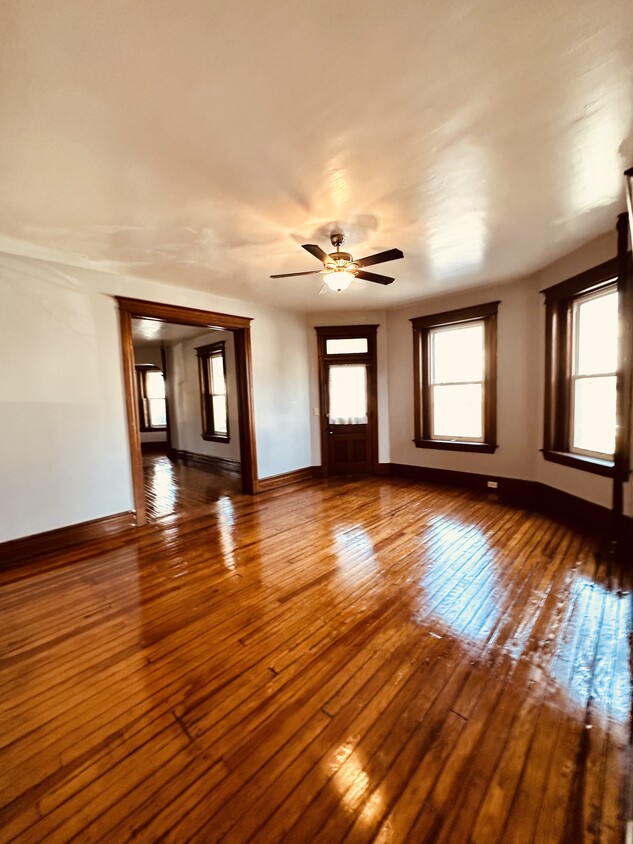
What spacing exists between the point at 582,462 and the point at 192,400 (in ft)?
21.8

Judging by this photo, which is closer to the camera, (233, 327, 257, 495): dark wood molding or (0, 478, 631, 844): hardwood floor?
(0, 478, 631, 844): hardwood floor

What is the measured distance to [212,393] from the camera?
6.86 metres

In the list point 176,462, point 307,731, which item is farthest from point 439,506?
point 176,462

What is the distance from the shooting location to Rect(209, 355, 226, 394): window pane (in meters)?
6.66

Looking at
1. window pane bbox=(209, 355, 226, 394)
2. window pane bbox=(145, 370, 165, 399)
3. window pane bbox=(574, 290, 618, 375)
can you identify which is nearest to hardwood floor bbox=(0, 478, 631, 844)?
window pane bbox=(574, 290, 618, 375)

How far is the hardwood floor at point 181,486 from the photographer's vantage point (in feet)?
14.9

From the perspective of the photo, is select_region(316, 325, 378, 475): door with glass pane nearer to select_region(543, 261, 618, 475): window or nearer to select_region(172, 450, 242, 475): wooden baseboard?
select_region(172, 450, 242, 475): wooden baseboard

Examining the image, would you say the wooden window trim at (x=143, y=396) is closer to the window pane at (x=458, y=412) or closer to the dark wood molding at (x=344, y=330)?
the dark wood molding at (x=344, y=330)

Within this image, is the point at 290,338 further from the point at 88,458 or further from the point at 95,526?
the point at 95,526

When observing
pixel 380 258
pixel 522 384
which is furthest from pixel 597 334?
pixel 380 258

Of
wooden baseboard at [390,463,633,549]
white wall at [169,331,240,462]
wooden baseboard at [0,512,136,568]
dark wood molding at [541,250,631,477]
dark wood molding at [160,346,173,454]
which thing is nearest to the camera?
wooden baseboard at [0,512,136,568]

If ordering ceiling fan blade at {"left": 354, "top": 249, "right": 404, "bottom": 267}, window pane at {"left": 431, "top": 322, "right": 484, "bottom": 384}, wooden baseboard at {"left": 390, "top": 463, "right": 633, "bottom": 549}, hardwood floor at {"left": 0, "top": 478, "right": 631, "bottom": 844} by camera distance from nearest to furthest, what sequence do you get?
hardwood floor at {"left": 0, "top": 478, "right": 631, "bottom": 844}
ceiling fan blade at {"left": 354, "top": 249, "right": 404, "bottom": 267}
wooden baseboard at {"left": 390, "top": 463, "right": 633, "bottom": 549}
window pane at {"left": 431, "top": 322, "right": 484, "bottom": 384}

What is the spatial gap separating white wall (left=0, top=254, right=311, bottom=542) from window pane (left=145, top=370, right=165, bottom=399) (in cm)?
552

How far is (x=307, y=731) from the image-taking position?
144 cm
